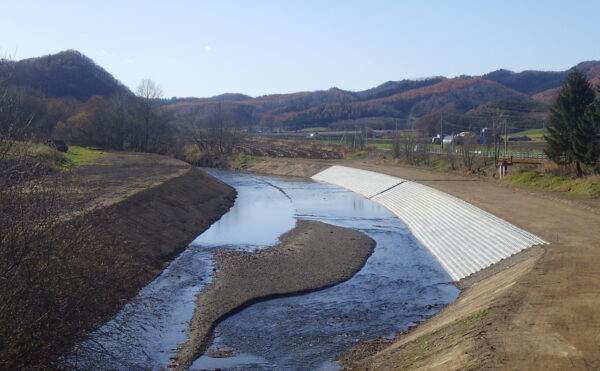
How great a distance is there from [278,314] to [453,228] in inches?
653

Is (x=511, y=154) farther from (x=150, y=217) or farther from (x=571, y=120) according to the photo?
(x=150, y=217)

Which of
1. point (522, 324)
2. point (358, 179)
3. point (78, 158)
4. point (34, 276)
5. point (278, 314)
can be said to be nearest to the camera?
point (34, 276)

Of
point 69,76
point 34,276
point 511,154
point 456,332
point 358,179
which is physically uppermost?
point 69,76

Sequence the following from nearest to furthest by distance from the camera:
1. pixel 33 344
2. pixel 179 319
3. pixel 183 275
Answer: pixel 33 344
pixel 179 319
pixel 183 275

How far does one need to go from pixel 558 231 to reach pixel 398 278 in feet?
25.8

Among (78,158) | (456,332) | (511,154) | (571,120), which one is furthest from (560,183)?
(78,158)

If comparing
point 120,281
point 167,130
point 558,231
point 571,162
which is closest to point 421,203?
point 571,162

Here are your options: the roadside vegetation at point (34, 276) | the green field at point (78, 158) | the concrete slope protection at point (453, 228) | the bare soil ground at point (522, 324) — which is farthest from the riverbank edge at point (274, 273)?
the green field at point (78, 158)

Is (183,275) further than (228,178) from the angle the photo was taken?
No

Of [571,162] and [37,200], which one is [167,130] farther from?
[37,200]

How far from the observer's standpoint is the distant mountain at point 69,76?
148 metres

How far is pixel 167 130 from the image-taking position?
10881cm

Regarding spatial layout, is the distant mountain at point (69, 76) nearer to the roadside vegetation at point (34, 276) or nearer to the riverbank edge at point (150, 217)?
the riverbank edge at point (150, 217)

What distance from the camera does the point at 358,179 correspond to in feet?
222
